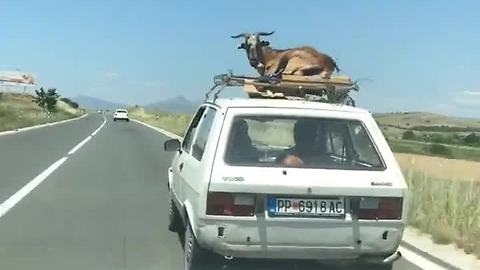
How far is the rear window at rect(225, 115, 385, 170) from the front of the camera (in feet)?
22.5

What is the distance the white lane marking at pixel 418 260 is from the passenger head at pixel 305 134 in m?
1.91

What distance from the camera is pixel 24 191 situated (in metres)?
14.9

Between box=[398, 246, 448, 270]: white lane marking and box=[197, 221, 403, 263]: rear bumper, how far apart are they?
1.51 m

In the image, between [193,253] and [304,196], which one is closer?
[304,196]

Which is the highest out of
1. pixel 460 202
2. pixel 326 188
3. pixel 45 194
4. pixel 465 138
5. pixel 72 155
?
pixel 326 188

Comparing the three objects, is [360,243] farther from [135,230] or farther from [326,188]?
[135,230]

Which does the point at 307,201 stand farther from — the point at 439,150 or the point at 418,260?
the point at 439,150

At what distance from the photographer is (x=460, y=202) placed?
11.4 meters

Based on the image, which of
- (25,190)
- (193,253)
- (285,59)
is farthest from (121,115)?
(193,253)

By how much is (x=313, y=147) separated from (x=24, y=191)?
29.3ft

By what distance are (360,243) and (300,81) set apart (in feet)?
10.7

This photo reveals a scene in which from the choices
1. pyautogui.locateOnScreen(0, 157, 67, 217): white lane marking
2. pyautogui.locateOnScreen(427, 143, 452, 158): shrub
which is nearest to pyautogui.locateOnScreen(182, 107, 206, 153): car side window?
pyautogui.locateOnScreen(0, 157, 67, 217): white lane marking

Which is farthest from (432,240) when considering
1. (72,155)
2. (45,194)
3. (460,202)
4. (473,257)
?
(72,155)

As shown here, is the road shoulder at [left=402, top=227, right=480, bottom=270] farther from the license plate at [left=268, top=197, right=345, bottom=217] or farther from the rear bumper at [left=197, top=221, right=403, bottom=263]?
the license plate at [left=268, top=197, right=345, bottom=217]
